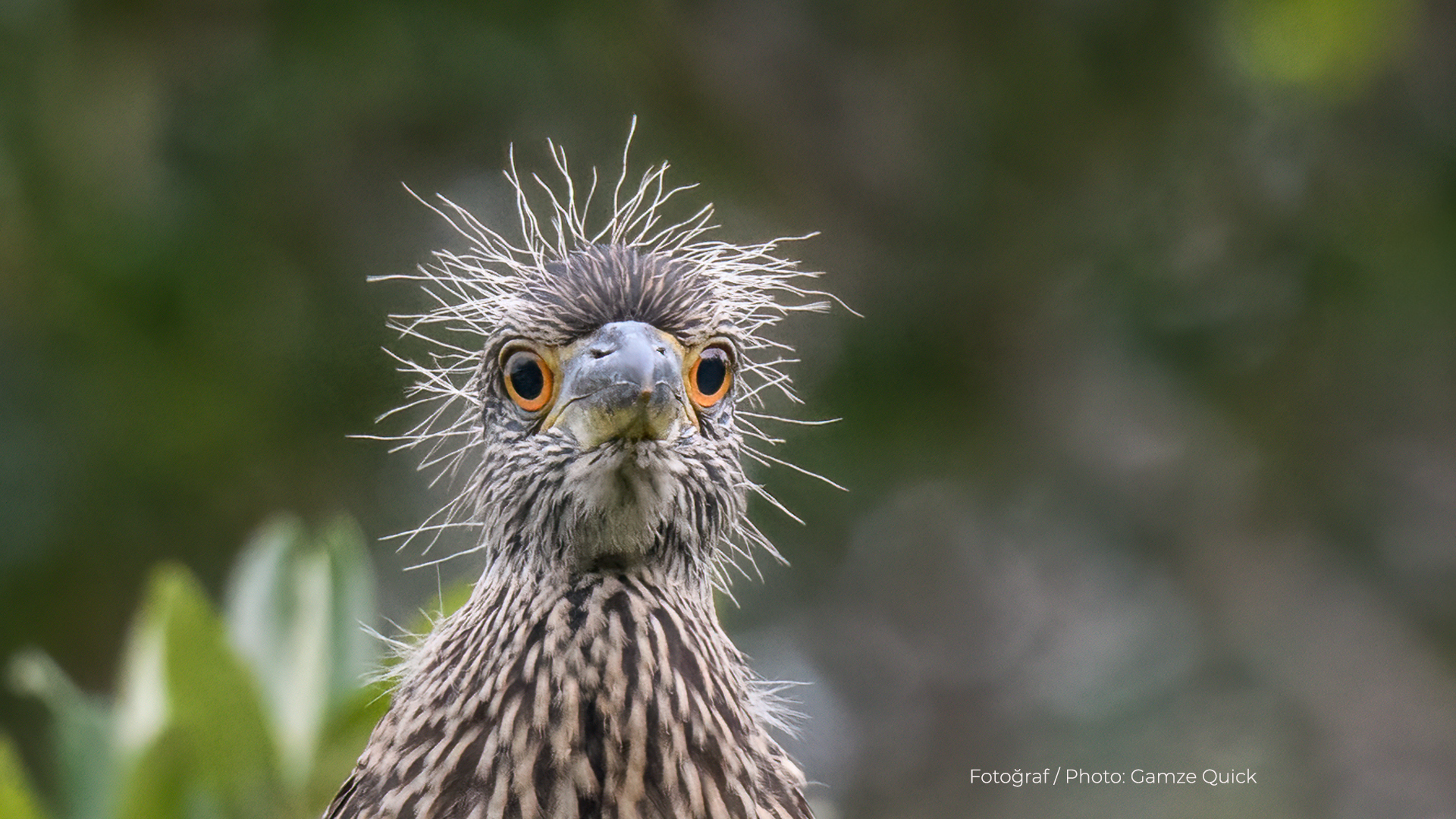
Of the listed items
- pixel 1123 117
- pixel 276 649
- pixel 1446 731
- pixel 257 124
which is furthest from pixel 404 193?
pixel 1446 731

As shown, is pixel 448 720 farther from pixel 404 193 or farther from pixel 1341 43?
pixel 404 193

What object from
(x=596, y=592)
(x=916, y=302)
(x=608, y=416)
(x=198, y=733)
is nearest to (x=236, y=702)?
(x=198, y=733)

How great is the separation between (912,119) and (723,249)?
3.90 m

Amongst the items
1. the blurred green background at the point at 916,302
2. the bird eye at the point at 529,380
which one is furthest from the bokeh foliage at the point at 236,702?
the blurred green background at the point at 916,302

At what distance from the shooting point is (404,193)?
20.5 feet

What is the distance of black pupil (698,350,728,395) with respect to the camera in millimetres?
2359

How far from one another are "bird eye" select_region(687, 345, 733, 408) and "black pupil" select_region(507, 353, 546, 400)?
24cm

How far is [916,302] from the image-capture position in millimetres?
6488

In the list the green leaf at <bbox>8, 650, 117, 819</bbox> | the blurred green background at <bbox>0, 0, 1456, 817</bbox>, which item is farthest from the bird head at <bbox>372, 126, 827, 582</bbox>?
the blurred green background at <bbox>0, 0, 1456, 817</bbox>

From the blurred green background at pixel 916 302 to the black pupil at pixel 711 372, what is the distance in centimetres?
276

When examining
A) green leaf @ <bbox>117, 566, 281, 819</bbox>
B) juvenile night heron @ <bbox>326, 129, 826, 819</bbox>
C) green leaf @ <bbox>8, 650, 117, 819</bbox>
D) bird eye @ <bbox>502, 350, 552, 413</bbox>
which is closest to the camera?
juvenile night heron @ <bbox>326, 129, 826, 819</bbox>

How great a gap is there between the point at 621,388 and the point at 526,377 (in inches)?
10.3

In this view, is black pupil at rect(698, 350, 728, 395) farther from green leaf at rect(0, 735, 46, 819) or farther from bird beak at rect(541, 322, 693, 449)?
green leaf at rect(0, 735, 46, 819)

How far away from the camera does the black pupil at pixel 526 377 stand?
2.29m
